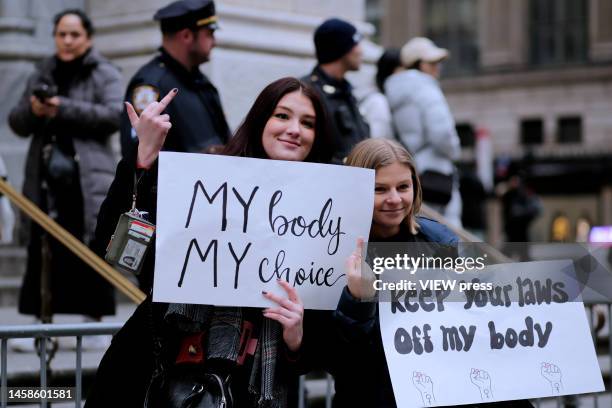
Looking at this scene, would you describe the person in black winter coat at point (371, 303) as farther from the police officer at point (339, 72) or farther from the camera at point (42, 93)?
the camera at point (42, 93)

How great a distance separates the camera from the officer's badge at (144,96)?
229 inches

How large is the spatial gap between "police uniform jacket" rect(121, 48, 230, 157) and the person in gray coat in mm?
924

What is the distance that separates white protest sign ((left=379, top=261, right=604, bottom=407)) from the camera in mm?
3625

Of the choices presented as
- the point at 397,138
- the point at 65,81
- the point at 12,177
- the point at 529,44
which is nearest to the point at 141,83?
the point at 65,81

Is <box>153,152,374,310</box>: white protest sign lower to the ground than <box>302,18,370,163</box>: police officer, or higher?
lower

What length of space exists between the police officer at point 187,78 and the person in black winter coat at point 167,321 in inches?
89.2

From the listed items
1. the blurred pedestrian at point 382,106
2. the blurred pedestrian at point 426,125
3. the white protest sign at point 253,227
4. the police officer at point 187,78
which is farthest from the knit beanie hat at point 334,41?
the white protest sign at point 253,227

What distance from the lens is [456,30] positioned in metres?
48.3

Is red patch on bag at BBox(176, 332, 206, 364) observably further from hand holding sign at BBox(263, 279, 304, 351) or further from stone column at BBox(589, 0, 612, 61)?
Result: stone column at BBox(589, 0, 612, 61)

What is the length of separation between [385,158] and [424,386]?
740 mm

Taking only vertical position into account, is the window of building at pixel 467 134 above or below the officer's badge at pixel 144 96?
below

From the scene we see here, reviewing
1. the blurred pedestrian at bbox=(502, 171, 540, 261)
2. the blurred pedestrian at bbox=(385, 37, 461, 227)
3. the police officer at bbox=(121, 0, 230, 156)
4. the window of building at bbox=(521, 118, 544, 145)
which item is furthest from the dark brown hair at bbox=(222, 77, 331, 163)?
the window of building at bbox=(521, 118, 544, 145)

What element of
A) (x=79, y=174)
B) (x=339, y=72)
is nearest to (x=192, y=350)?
(x=79, y=174)

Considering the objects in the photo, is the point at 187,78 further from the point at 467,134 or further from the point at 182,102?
the point at 467,134
